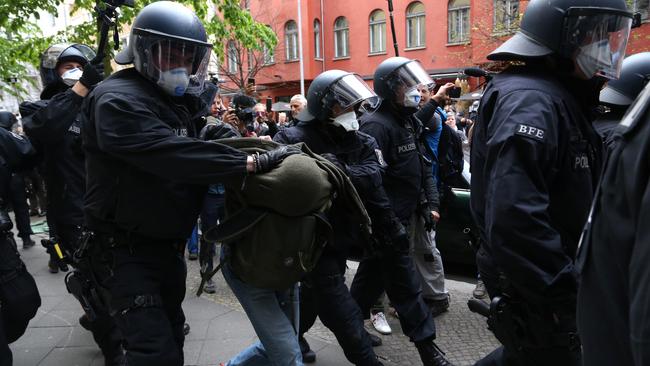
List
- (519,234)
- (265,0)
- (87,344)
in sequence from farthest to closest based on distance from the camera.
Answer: (265,0)
(87,344)
(519,234)

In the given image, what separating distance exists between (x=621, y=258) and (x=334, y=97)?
8.04 feet

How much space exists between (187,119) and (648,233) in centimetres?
211

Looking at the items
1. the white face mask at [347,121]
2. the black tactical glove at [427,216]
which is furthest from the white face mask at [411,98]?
the black tactical glove at [427,216]

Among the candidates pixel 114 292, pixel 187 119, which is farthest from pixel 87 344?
pixel 187 119

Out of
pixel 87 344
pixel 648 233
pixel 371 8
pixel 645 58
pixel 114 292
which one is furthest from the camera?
pixel 371 8

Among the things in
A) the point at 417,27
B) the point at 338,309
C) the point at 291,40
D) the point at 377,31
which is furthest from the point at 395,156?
the point at 291,40

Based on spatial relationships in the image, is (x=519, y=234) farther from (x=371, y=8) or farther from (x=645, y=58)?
(x=371, y=8)

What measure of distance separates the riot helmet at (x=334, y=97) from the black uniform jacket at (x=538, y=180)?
143cm

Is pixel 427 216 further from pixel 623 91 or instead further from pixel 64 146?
pixel 64 146

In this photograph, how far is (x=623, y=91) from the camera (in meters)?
3.08

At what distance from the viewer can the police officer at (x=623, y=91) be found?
3.04m

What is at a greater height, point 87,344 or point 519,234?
point 519,234

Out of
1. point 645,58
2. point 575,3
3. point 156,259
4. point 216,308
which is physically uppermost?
point 575,3

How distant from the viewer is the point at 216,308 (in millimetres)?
4703
